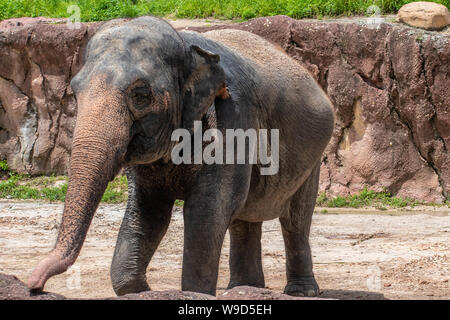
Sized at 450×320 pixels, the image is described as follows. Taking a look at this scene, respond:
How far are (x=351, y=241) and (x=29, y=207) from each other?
3.80 m

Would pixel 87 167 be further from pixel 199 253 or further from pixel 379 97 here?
pixel 379 97

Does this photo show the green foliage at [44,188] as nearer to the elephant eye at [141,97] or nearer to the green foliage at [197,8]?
the green foliage at [197,8]

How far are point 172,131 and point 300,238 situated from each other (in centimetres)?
214

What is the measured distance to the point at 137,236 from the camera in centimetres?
492

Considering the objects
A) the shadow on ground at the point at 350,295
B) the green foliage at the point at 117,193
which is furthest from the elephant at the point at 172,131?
the green foliage at the point at 117,193

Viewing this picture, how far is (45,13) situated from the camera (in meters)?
14.0

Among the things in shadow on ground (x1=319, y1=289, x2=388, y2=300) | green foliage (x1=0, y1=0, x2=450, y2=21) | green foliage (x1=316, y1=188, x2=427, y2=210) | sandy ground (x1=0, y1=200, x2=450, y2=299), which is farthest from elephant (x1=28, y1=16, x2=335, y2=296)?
green foliage (x1=0, y1=0, x2=450, y2=21)

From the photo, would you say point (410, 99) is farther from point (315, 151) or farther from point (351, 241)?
point (315, 151)

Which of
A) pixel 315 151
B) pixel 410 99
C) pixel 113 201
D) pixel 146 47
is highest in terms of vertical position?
pixel 146 47

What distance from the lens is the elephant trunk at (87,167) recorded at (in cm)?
343

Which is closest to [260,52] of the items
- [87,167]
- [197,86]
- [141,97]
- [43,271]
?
[197,86]

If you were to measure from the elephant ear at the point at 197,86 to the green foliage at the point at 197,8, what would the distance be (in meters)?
7.04
